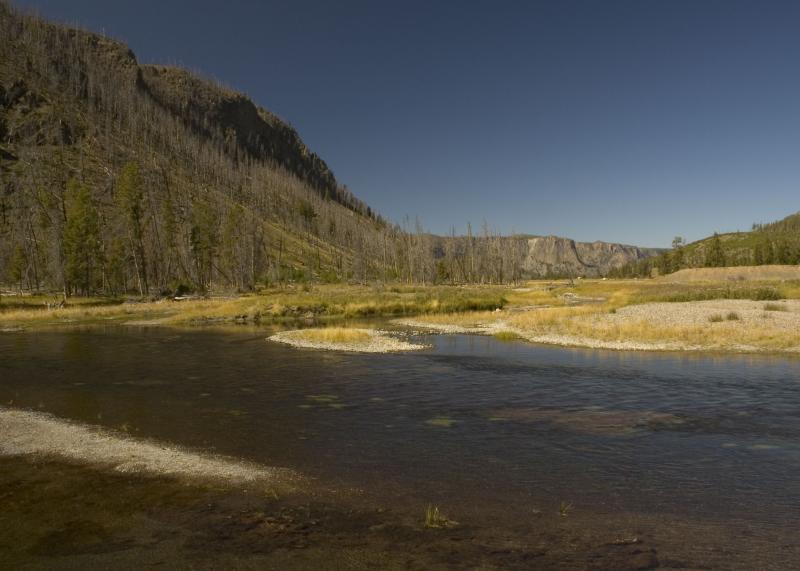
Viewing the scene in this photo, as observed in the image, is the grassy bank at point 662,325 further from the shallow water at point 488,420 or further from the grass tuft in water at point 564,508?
the grass tuft in water at point 564,508

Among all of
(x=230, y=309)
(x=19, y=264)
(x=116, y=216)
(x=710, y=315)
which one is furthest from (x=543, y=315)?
(x=116, y=216)

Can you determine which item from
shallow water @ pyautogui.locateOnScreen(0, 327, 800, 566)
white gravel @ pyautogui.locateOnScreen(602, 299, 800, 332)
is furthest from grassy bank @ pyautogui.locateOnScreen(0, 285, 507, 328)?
shallow water @ pyautogui.locateOnScreen(0, 327, 800, 566)

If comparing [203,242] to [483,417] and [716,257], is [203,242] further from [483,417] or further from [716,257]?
[716,257]

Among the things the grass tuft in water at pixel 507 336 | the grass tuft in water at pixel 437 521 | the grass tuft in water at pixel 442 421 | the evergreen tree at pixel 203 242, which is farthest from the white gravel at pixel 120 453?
the evergreen tree at pixel 203 242

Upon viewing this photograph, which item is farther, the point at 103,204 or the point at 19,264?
the point at 103,204

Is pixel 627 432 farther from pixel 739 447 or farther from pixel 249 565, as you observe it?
pixel 249 565

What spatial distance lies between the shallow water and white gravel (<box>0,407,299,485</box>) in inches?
32.0

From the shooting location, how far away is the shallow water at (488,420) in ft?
37.7

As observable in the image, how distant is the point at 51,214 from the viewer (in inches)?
4161

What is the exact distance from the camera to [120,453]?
14445mm

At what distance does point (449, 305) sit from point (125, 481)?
5656 centimetres

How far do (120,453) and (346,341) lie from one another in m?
23.5

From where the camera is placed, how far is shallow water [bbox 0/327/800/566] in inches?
452

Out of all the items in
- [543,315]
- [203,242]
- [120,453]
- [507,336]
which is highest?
[203,242]
